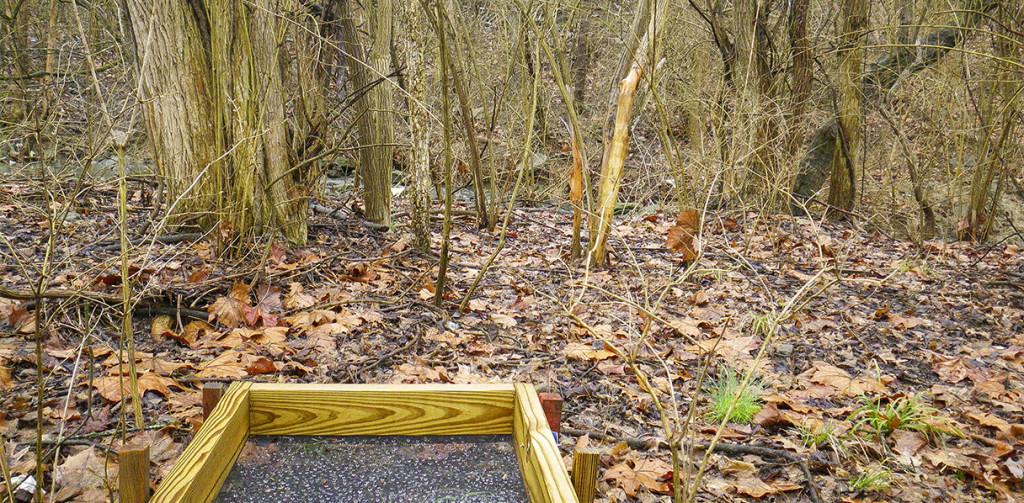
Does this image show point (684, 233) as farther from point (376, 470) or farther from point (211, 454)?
point (211, 454)

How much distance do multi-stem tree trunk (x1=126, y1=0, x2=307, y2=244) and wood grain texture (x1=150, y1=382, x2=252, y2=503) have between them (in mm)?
2461

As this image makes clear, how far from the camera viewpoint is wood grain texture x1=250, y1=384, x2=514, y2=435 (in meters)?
2.18

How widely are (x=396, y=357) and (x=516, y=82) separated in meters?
8.44

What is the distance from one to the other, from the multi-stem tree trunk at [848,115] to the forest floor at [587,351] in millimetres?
2707

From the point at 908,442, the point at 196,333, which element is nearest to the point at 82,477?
the point at 196,333

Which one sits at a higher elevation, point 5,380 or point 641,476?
point 5,380

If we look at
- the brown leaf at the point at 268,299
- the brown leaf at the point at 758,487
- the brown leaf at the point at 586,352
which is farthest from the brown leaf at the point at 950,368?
the brown leaf at the point at 268,299

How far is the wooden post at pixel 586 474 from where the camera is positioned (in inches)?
69.7

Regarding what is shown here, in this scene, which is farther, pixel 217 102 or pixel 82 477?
pixel 217 102

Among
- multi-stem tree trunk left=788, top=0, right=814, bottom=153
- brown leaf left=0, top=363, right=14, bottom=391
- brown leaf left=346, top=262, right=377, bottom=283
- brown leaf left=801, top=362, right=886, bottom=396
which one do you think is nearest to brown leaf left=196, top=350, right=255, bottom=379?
brown leaf left=0, top=363, right=14, bottom=391

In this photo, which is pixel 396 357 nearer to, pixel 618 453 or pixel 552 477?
pixel 618 453

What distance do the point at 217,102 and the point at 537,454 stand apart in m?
3.61

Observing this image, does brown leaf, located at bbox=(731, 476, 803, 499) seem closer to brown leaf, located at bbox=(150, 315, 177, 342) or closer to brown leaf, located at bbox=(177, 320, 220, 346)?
brown leaf, located at bbox=(177, 320, 220, 346)

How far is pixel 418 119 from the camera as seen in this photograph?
518 centimetres
